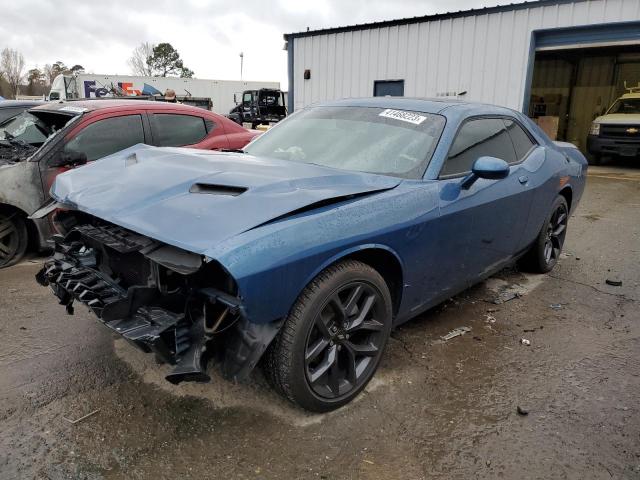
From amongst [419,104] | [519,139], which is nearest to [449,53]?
[519,139]

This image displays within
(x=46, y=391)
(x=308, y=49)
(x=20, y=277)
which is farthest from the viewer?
(x=308, y=49)

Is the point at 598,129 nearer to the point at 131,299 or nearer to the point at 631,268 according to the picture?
the point at 631,268

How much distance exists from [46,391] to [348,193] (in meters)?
1.95

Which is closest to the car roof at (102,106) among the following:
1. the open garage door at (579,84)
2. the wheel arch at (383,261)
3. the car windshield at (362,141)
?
the car windshield at (362,141)

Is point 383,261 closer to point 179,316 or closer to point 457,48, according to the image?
point 179,316

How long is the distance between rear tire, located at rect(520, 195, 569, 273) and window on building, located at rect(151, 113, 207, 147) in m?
3.76

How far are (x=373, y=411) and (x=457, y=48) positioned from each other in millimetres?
11962

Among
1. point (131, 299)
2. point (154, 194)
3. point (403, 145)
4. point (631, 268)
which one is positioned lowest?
point (631, 268)

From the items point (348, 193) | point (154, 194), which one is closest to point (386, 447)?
point (348, 193)

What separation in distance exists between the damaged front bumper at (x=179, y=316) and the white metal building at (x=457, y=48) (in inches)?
460

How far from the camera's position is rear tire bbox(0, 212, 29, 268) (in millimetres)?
4656

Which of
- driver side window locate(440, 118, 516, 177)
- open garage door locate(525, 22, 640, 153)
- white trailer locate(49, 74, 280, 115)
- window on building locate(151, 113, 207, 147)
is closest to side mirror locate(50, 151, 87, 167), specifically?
window on building locate(151, 113, 207, 147)

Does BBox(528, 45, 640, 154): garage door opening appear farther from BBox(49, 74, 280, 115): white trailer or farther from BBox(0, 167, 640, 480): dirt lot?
BBox(49, 74, 280, 115): white trailer

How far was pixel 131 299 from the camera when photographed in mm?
2209
